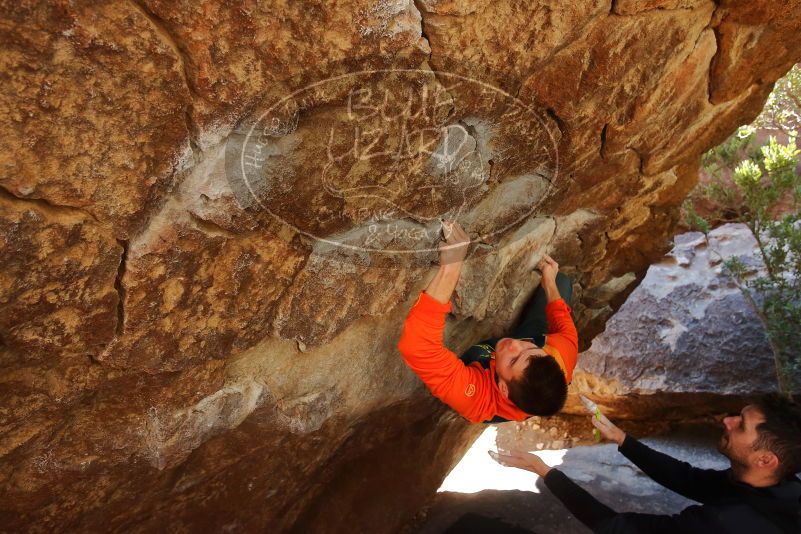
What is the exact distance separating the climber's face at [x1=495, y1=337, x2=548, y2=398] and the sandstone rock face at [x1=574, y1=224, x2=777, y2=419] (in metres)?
3.97

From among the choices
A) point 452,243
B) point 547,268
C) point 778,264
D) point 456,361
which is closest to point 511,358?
point 456,361

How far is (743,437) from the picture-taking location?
2516 mm

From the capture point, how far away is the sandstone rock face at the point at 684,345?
5.61 meters

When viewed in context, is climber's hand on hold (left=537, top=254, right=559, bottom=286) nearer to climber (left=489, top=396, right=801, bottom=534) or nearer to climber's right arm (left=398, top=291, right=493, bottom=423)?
climber's right arm (left=398, top=291, right=493, bottom=423)

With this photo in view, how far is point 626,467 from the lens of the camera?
424 cm

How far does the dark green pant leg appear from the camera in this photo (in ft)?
10.0

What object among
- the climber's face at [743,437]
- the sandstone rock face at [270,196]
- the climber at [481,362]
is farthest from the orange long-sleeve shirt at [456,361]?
the climber's face at [743,437]

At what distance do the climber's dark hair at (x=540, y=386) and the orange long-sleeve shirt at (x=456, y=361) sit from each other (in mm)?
108

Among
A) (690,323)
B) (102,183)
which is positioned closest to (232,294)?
(102,183)

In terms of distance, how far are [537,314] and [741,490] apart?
3.94 ft

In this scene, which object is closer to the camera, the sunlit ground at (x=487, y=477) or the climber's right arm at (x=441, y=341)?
the climber's right arm at (x=441, y=341)

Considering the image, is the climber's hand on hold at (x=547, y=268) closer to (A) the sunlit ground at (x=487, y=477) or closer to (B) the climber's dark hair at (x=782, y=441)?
(B) the climber's dark hair at (x=782, y=441)

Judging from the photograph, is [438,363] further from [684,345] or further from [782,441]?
[684,345]

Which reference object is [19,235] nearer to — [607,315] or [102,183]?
[102,183]
